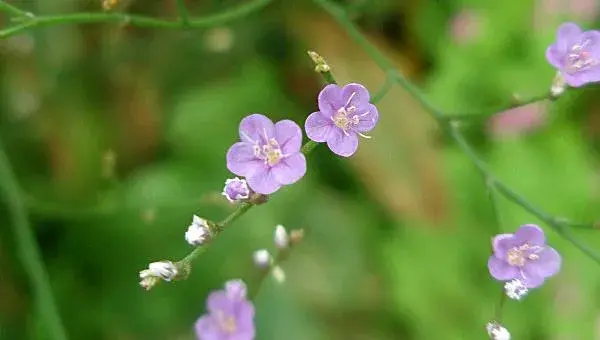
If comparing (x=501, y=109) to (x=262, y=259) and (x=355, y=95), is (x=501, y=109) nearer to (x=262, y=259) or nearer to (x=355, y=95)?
(x=355, y=95)

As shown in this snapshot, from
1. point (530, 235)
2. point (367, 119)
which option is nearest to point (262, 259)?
point (367, 119)

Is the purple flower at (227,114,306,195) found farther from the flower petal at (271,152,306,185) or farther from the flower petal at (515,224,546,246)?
the flower petal at (515,224,546,246)

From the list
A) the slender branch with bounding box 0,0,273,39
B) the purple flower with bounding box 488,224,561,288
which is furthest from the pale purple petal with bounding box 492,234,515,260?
the slender branch with bounding box 0,0,273,39

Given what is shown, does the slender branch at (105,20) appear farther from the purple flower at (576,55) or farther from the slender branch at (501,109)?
the purple flower at (576,55)

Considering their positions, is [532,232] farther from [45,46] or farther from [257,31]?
[45,46]

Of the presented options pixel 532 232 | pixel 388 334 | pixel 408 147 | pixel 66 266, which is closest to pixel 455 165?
pixel 408 147

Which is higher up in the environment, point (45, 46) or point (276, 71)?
point (45, 46)
